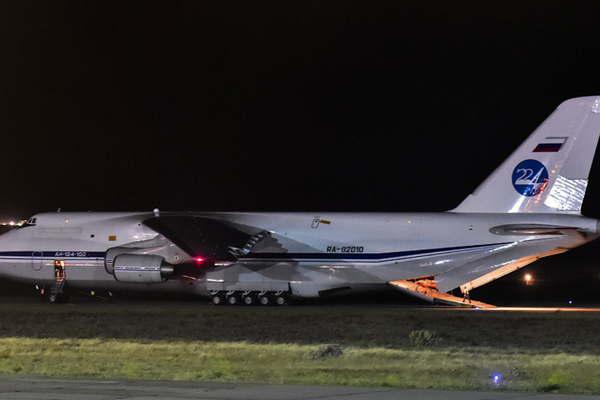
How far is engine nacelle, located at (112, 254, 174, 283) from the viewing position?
119ft

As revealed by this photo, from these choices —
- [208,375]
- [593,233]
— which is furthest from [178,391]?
[593,233]

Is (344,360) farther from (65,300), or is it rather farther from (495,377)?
(65,300)

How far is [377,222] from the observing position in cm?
3544

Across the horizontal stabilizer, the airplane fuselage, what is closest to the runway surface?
the airplane fuselage

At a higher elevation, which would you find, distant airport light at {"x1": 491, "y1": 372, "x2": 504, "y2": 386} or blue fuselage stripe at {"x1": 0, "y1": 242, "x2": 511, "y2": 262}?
blue fuselage stripe at {"x1": 0, "y1": 242, "x2": 511, "y2": 262}

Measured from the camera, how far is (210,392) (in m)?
14.6

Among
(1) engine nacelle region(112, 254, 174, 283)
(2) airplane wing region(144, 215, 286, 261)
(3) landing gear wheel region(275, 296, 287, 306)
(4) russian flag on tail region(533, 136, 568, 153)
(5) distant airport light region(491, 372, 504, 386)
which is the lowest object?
(5) distant airport light region(491, 372, 504, 386)

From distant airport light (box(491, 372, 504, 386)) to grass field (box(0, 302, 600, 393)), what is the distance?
0.10 meters

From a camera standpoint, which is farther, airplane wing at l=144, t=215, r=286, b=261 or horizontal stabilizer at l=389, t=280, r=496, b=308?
airplane wing at l=144, t=215, r=286, b=261

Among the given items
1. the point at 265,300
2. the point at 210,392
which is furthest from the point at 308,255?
the point at 210,392

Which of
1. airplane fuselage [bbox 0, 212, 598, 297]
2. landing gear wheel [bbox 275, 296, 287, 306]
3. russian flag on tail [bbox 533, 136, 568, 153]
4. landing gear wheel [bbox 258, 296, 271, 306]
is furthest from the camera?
landing gear wheel [bbox 258, 296, 271, 306]

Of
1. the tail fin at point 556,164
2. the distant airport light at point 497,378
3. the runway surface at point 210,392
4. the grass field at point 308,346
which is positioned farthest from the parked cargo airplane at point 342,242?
the runway surface at point 210,392

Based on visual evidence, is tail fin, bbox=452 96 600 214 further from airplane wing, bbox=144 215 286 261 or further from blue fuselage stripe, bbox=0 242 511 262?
airplane wing, bbox=144 215 286 261

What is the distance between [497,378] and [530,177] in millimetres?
18115
